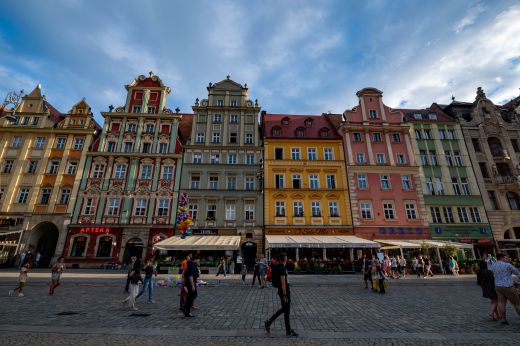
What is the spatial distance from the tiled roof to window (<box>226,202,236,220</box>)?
912cm

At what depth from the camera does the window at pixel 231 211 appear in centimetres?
2633

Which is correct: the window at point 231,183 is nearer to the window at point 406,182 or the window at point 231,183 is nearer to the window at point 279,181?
the window at point 279,181

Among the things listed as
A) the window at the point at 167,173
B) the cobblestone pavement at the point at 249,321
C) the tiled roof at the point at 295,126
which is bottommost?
the cobblestone pavement at the point at 249,321

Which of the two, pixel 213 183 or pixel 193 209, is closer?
pixel 193 209

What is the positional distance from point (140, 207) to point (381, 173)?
86.2ft

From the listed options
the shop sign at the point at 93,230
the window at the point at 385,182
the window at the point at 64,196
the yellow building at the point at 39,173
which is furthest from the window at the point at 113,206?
the window at the point at 385,182

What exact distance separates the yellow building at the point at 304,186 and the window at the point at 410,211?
6.22 meters

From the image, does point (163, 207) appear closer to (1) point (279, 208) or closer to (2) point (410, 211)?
(1) point (279, 208)

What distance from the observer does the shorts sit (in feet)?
21.0

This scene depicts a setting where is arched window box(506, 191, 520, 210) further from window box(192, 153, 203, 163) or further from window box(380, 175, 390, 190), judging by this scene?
window box(192, 153, 203, 163)

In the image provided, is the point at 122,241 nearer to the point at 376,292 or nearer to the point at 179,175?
the point at 179,175

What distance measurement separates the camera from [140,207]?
26.4 meters

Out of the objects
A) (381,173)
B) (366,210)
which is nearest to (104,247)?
(366,210)

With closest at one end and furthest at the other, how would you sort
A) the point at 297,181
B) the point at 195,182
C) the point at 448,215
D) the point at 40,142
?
1. the point at 448,215
2. the point at 195,182
3. the point at 297,181
4. the point at 40,142
